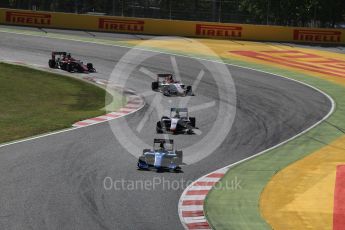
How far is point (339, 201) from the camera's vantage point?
567 inches

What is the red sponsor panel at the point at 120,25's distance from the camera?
160 feet

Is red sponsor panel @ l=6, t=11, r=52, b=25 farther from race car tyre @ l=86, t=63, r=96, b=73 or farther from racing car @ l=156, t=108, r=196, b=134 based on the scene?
racing car @ l=156, t=108, r=196, b=134

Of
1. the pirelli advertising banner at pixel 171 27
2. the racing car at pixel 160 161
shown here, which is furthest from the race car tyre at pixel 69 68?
the racing car at pixel 160 161

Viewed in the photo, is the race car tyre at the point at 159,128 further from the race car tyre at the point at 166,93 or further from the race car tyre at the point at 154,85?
the race car tyre at the point at 154,85

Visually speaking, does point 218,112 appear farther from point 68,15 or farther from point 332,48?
point 68,15

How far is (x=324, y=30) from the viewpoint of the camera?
48.6 metres

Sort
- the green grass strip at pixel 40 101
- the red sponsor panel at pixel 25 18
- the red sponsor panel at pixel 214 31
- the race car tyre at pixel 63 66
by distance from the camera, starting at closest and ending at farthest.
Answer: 1. the green grass strip at pixel 40 101
2. the race car tyre at pixel 63 66
3. the red sponsor panel at pixel 214 31
4. the red sponsor panel at pixel 25 18

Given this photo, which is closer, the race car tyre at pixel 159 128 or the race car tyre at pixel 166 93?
the race car tyre at pixel 159 128

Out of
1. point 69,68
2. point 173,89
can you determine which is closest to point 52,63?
point 69,68

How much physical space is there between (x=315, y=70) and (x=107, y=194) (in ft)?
81.5

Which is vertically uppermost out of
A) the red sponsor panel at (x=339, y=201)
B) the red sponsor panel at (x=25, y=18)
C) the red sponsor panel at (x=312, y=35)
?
the red sponsor panel at (x=25, y=18)

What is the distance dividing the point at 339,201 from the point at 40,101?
1500 cm

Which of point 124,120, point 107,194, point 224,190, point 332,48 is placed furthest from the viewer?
point 332,48

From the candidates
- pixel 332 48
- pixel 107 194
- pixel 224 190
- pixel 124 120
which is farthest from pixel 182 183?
pixel 332 48
